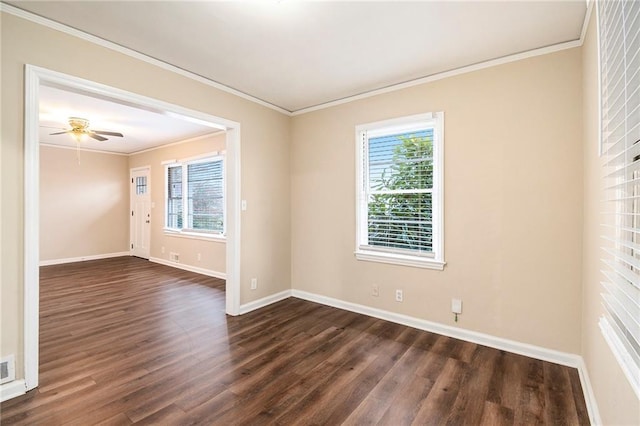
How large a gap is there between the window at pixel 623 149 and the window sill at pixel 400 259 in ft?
4.96

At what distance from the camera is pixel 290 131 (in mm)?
4352

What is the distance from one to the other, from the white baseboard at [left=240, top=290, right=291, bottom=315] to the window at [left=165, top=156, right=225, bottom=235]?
2022 mm

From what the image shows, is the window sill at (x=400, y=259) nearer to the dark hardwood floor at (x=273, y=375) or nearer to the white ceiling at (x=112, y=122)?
the dark hardwood floor at (x=273, y=375)

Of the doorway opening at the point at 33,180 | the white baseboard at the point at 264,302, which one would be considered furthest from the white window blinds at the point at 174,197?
the doorway opening at the point at 33,180

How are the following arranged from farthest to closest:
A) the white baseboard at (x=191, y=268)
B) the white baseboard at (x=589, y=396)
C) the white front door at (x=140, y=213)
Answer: the white front door at (x=140, y=213), the white baseboard at (x=191, y=268), the white baseboard at (x=589, y=396)

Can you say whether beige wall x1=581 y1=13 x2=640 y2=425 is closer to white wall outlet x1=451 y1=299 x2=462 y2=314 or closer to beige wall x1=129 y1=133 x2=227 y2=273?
white wall outlet x1=451 y1=299 x2=462 y2=314

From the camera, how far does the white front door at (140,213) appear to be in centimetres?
714

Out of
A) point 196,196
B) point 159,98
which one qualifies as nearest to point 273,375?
point 159,98

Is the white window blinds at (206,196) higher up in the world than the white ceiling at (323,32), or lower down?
lower down

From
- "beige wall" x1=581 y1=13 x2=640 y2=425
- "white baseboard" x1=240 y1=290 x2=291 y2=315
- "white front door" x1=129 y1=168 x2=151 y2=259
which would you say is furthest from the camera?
"white front door" x1=129 y1=168 x2=151 y2=259

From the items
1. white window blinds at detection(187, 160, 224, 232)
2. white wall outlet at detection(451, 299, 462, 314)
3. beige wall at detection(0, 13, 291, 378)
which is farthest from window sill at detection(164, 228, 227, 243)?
white wall outlet at detection(451, 299, 462, 314)

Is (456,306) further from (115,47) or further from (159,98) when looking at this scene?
(115,47)

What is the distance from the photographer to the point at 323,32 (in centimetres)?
234

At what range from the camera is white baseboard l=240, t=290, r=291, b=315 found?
145 inches
